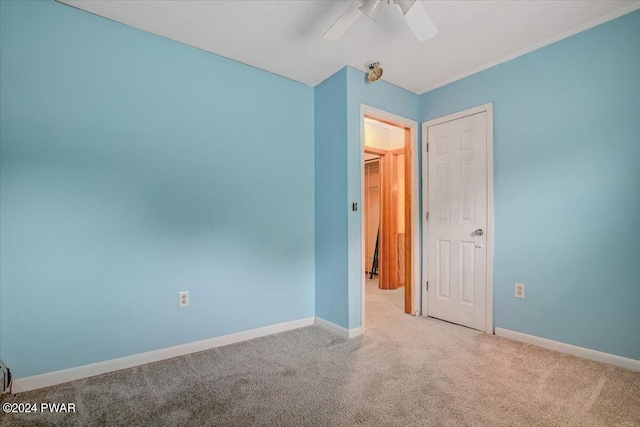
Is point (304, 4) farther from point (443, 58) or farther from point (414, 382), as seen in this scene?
point (414, 382)

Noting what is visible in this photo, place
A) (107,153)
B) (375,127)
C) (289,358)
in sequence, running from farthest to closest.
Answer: (375,127)
(289,358)
(107,153)

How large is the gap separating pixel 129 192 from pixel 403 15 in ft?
6.87

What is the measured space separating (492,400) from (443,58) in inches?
101

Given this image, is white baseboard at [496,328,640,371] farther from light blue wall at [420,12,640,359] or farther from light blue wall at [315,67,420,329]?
light blue wall at [315,67,420,329]

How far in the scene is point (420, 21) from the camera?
1794 mm

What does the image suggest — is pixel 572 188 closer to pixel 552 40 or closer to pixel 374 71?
pixel 552 40

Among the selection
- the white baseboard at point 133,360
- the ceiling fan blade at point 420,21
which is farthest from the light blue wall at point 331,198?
the ceiling fan blade at point 420,21

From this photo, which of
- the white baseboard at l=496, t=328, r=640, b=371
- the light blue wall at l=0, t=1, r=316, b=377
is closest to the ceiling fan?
the light blue wall at l=0, t=1, r=316, b=377

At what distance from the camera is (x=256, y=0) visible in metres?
1.94

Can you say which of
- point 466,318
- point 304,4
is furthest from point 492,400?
point 304,4

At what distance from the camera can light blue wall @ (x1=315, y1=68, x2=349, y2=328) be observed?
2.76m

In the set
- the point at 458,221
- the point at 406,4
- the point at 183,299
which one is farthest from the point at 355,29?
the point at 183,299

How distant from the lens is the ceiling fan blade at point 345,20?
1718 millimetres

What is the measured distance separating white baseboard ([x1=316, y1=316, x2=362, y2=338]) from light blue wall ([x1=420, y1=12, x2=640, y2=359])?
4.11ft
